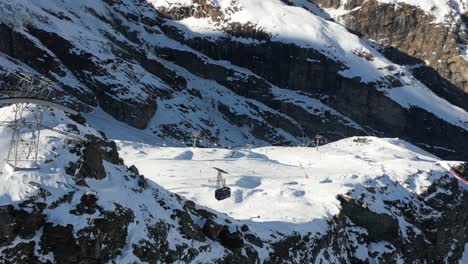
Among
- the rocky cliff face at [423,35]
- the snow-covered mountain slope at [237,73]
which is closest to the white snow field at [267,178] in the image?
the snow-covered mountain slope at [237,73]

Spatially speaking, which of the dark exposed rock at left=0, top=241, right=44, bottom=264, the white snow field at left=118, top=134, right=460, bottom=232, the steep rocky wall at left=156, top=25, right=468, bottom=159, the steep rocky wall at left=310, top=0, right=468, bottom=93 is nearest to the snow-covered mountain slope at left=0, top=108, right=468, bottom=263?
the dark exposed rock at left=0, top=241, right=44, bottom=264

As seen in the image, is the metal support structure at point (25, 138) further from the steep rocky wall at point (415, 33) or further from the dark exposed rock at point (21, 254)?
the steep rocky wall at point (415, 33)

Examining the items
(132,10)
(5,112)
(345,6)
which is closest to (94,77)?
(132,10)

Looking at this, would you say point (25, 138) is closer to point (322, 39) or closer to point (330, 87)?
point (330, 87)

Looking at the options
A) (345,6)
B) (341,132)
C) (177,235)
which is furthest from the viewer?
(345,6)

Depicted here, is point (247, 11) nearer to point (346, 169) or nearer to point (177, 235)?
point (346, 169)

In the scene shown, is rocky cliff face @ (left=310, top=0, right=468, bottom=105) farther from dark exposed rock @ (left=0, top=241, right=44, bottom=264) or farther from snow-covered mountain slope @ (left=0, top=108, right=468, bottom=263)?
dark exposed rock @ (left=0, top=241, right=44, bottom=264)
